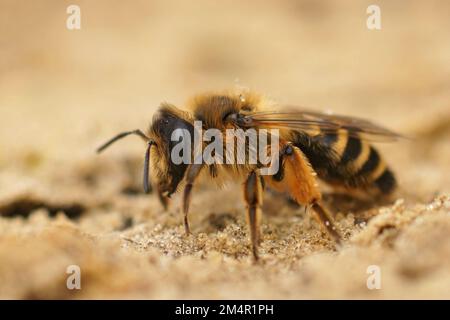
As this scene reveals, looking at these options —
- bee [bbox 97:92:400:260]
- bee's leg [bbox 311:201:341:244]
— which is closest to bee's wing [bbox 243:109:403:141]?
bee [bbox 97:92:400:260]

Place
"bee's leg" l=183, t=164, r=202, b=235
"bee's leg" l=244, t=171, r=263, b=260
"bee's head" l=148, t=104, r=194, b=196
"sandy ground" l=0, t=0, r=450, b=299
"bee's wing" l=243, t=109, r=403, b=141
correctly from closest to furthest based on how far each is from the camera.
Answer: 1. "sandy ground" l=0, t=0, r=450, b=299
2. "bee's leg" l=244, t=171, r=263, b=260
3. "bee's leg" l=183, t=164, r=202, b=235
4. "bee's head" l=148, t=104, r=194, b=196
5. "bee's wing" l=243, t=109, r=403, b=141

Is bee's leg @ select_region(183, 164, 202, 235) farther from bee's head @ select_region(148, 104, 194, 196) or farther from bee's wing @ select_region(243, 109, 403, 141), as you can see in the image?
bee's wing @ select_region(243, 109, 403, 141)

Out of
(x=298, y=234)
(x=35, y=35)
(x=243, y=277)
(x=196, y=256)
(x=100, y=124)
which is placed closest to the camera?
(x=243, y=277)

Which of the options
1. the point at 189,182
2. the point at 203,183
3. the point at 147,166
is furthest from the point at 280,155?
the point at 203,183

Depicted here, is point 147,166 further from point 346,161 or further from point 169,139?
point 346,161

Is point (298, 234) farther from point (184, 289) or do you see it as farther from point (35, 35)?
A: point (35, 35)
